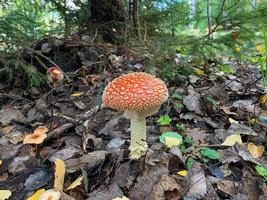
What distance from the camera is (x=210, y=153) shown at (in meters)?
2.76

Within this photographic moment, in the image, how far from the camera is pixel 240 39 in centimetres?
437

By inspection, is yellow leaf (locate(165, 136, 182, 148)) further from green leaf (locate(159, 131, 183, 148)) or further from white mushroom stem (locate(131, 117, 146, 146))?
white mushroom stem (locate(131, 117, 146, 146))

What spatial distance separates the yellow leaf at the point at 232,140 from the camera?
291 centimetres

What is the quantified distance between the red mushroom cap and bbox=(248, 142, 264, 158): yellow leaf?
0.89 m

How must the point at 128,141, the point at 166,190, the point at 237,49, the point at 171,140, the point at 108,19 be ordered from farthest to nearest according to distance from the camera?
1. the point at 108,19
2. the point at 237,49
3. the point at 128,141
4. the point at 171,140
5. the point at 166,190

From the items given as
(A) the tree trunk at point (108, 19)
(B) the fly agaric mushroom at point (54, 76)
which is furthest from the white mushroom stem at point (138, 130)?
(A) the tree trunk at point (108, 19)

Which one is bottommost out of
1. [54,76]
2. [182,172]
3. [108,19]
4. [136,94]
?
[182,172]

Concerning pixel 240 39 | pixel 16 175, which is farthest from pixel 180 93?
pixel 16 175

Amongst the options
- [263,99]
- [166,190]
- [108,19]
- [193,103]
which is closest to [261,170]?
[166,190]

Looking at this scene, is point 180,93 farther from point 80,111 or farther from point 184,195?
point 184,195

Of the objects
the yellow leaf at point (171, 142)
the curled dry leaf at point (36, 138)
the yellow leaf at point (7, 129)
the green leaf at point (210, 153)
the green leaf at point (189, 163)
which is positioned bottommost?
the green leaf at point (189, 163)

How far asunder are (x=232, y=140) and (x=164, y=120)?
0.72m

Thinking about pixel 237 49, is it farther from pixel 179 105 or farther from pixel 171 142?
pixel 171 142

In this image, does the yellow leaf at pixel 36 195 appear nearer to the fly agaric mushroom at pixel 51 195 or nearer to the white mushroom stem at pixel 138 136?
the fly agaric mushroom at pixel 51 195
